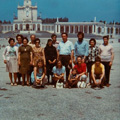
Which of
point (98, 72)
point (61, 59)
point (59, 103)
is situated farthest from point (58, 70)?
point (59, 103)

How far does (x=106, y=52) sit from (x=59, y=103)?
3156 millimetres

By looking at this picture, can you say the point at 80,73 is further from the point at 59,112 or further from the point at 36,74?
the point at 59,112

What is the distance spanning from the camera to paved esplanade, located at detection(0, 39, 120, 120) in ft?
20.6

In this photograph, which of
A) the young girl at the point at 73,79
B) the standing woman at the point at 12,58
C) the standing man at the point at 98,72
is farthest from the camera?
the standing woman at the point at 12,58

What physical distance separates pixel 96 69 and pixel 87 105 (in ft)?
8.37

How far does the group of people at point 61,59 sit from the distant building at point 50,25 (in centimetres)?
9370

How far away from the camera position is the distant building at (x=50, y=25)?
343 ft

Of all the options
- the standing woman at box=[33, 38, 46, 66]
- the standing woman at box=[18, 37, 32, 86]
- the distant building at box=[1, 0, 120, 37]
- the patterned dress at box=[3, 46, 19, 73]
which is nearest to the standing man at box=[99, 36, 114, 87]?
the standing woman at box=[33, 38, 46, 66]

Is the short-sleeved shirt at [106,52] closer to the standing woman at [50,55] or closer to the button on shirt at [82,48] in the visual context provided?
the button on shirt at [82,48]

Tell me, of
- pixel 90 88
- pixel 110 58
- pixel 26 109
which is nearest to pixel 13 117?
pixel 26 109

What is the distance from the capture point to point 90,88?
9375mm

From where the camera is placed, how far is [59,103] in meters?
7.33

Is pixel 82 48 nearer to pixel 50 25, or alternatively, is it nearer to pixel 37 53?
pixel 37 53

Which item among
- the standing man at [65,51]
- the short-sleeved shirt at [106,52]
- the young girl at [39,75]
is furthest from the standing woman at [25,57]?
the short-sleeved shirt at [106,52]
